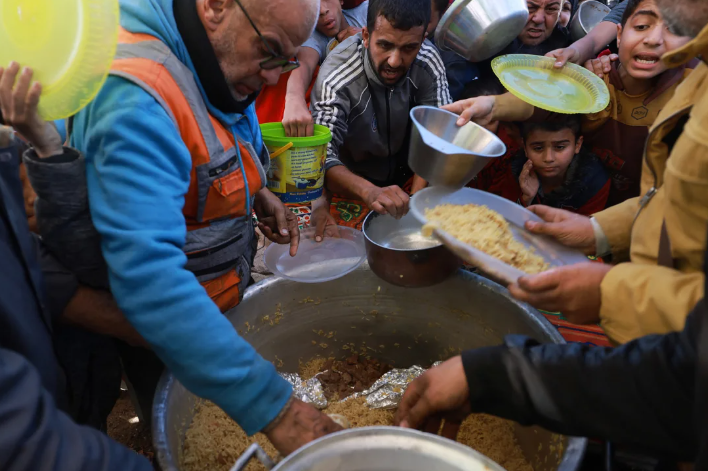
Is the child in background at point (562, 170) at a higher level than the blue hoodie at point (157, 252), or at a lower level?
lower

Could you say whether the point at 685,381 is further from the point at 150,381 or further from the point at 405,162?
the point at 405,162

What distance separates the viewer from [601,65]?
2662 millimetres

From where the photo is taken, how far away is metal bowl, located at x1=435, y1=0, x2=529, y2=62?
2383 mm

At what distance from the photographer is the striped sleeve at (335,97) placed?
2.43 metres

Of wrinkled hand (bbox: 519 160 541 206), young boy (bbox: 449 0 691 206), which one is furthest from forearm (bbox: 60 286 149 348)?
wrinkled hand (bbox: 519 160 541 206)

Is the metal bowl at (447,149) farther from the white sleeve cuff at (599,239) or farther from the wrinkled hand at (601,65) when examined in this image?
the wrinkled hand at (601,65)

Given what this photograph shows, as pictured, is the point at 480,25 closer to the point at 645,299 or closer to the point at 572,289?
the point at 572,289

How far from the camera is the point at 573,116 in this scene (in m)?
2.63

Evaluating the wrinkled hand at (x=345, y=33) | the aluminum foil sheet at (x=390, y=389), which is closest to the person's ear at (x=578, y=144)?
the wrinkled hand at (x=345, y=33)

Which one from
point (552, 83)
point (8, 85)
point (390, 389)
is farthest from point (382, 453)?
point (552, 83)

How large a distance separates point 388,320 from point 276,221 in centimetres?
65

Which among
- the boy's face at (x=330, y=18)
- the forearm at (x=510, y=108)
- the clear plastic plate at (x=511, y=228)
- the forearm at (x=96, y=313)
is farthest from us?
the boy's face at (x=330, y=18)

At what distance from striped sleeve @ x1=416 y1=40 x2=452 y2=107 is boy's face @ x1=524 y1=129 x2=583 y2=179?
61 centimetres

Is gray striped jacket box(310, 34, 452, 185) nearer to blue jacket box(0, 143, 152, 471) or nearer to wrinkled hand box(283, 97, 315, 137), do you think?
wrinkled hand box(283, 97, 315, 137)
